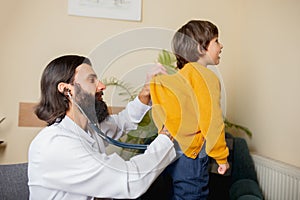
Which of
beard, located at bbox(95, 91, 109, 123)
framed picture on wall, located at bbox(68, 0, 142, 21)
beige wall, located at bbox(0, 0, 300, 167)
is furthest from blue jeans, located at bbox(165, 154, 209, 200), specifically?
framed picture on wall, located at bbox(68, 0, 142, 21)

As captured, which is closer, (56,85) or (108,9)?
(56,85)

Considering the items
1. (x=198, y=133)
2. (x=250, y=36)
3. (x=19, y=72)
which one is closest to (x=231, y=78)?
(x=250, y=36)

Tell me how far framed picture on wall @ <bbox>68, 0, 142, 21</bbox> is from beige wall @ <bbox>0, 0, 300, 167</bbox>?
36 mm

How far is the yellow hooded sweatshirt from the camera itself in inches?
32.9

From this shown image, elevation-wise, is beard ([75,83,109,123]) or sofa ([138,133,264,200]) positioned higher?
beard ([75,83,109,123])

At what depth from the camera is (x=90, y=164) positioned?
A: 2.99 feet

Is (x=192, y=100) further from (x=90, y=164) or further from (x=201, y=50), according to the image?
(x=90, y=164)

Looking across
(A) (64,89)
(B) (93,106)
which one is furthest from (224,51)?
(B) (93,106)

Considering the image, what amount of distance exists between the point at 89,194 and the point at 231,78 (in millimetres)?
1530

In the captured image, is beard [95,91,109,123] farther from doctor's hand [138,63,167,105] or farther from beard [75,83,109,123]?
doctor's hand [138,63,167,105]

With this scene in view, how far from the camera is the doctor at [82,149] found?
85 cm

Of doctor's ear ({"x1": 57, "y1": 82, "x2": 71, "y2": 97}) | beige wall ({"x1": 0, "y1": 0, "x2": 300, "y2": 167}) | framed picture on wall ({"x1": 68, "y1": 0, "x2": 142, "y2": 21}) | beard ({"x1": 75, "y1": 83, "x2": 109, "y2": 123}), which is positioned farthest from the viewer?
framed picture on wall ({"x1": 68, "y1": 0, "x2": 142, "y2": 21})

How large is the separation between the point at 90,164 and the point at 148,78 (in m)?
0.27

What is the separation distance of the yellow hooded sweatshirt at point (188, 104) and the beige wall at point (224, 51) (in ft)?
2.96
